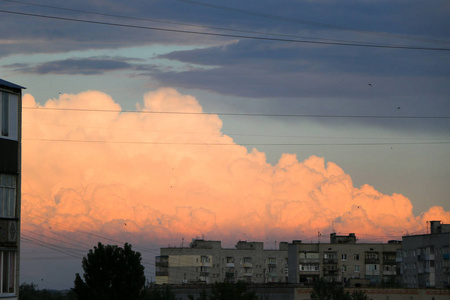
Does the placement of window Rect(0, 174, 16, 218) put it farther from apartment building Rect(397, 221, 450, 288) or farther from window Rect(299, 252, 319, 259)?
window Rect(299, 252, 319, 259)

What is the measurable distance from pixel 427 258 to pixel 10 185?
132 metres

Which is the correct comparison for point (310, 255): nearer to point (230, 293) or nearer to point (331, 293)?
point (331, 293)

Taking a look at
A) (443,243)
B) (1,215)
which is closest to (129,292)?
(1,215)

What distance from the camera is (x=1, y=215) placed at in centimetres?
4175

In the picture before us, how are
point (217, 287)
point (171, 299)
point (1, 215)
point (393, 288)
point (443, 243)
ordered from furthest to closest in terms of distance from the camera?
point (443, 243), point (393, 288), point (171, 299), point (217, 287), point (1, 215)

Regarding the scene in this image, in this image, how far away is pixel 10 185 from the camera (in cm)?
4262

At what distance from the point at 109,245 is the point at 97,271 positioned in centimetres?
263

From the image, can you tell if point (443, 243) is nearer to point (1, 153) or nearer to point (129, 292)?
point (129, 292)

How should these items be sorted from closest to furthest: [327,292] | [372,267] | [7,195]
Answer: [7,195], [327,292], [372,267]

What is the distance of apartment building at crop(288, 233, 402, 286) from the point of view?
193 metres

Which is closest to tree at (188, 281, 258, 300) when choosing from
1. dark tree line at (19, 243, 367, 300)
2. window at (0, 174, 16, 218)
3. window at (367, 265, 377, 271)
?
dark tree line at (19, 243, 367, 300)

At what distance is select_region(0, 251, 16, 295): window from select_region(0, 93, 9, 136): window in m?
6.34

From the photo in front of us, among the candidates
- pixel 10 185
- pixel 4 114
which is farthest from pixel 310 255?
pixel 4 114

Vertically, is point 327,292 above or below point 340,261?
below
